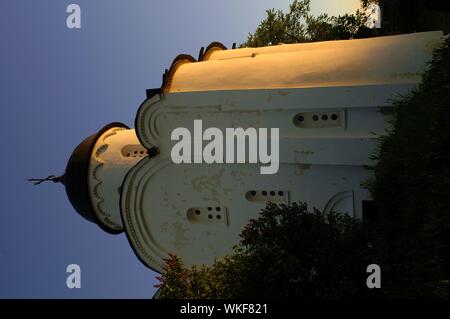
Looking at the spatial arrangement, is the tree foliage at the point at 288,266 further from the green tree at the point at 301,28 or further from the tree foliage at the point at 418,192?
the green tree at the point at 301,28

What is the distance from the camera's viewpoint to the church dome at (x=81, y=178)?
1703 cm

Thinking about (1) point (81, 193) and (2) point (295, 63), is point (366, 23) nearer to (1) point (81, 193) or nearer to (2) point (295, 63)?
(2) point (295, 63)

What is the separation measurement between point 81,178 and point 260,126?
6922 mm

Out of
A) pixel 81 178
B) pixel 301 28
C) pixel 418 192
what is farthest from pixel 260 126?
pixel 301 28

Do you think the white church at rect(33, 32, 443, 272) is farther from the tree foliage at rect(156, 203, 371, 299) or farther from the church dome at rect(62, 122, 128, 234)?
the church dome at rect(62, 122, 128, 234)

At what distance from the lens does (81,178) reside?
55.9 ft

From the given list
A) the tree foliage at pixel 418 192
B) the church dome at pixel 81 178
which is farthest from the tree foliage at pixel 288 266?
the church dome at pixel 81 178

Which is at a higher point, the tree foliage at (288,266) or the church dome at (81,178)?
the church dome at (81,178)

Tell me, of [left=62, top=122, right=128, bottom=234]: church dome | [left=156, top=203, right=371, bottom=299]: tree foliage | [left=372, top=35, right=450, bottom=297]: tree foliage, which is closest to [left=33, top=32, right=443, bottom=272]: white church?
[left=372, top=35, right=450, bottom=297]: tree foliage

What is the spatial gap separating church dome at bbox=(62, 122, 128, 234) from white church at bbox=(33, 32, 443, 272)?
2398mm

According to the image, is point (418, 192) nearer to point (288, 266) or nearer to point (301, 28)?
point (288, 266)

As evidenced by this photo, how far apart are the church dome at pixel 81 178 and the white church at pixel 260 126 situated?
240cm
